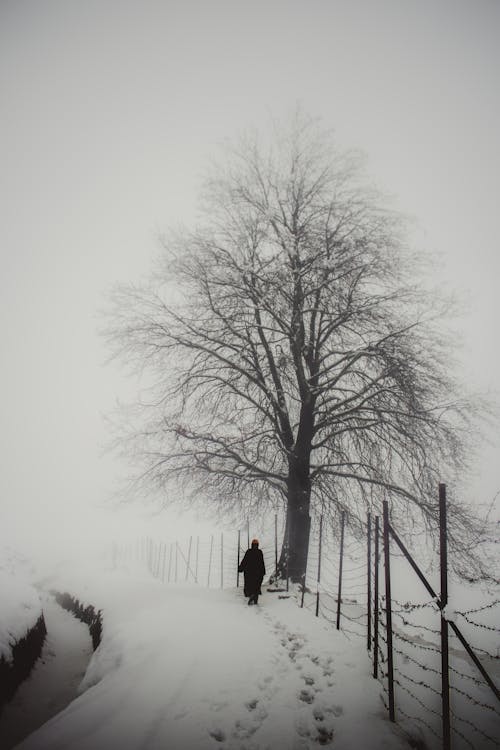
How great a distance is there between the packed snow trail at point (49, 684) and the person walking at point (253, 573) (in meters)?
3.66

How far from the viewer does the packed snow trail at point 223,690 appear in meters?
Answer: 3.54

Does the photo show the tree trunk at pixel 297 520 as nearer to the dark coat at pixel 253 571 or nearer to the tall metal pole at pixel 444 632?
the dark coat at pixel 253 571

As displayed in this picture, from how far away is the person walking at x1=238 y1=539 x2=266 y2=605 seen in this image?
321 inches

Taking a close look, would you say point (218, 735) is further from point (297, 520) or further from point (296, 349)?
point (296, 349)

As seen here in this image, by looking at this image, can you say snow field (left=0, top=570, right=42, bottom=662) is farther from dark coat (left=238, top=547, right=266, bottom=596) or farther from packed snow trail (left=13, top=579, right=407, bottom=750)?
dark coat (left=238, top=547, right=266, bottom=596)

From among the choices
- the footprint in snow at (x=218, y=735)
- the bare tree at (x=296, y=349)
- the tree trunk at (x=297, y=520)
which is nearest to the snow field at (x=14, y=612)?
the bare tree at (x=296, y=349)

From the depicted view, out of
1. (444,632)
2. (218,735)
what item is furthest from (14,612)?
(444,632)

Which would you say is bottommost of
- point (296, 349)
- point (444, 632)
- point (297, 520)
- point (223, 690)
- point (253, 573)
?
point (223, 690)

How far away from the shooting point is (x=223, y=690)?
4.44 metres

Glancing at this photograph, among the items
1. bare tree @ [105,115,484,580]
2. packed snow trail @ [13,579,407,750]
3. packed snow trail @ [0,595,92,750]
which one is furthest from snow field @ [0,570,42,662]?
bare tree @ [105,115,484,580]

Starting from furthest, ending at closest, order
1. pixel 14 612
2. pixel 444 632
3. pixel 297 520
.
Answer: pixel 297 520, pixel 14 612, pixel 444 632

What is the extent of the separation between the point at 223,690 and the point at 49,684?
14.9 feet

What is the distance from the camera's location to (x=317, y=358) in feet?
33.2

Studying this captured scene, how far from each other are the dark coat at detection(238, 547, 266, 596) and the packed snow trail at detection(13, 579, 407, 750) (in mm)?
947
